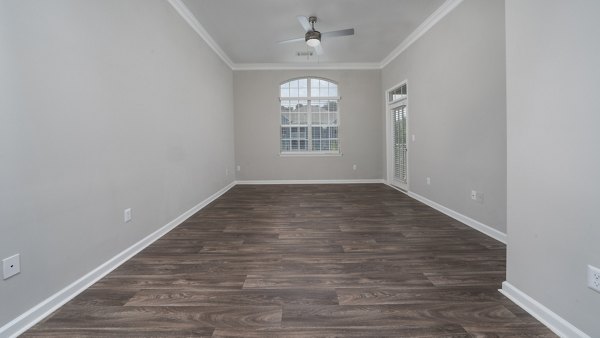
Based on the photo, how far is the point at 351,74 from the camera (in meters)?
6.41

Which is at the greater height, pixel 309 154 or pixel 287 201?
pixel 309 154

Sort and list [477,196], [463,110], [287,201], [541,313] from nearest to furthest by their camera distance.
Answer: [541,313] → [477,196] → [463,110] → [287,201]

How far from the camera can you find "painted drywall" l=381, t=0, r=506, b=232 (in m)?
2.70

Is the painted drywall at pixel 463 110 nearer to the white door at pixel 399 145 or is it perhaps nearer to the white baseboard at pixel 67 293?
the white door at pixel 399 145

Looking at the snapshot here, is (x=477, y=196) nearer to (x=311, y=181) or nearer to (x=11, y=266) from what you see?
(x=11, y=266)

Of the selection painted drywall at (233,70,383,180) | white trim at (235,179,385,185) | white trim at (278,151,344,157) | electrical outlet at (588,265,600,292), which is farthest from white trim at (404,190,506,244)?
white trim at (278,151,344,157)

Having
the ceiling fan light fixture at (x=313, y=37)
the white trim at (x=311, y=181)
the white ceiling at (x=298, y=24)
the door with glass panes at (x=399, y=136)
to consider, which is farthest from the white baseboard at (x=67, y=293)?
the door with glass panes at (x=399, y=136)

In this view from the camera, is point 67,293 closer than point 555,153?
No

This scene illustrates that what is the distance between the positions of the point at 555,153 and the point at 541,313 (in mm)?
864

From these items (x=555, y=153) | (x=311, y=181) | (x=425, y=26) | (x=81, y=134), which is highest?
(x=425, y=26)

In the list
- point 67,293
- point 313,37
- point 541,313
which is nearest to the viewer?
point 541,313

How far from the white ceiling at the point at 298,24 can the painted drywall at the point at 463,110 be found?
53 centimetres

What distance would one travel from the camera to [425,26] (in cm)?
413

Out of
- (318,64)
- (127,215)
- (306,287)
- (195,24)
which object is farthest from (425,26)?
(127,215)
